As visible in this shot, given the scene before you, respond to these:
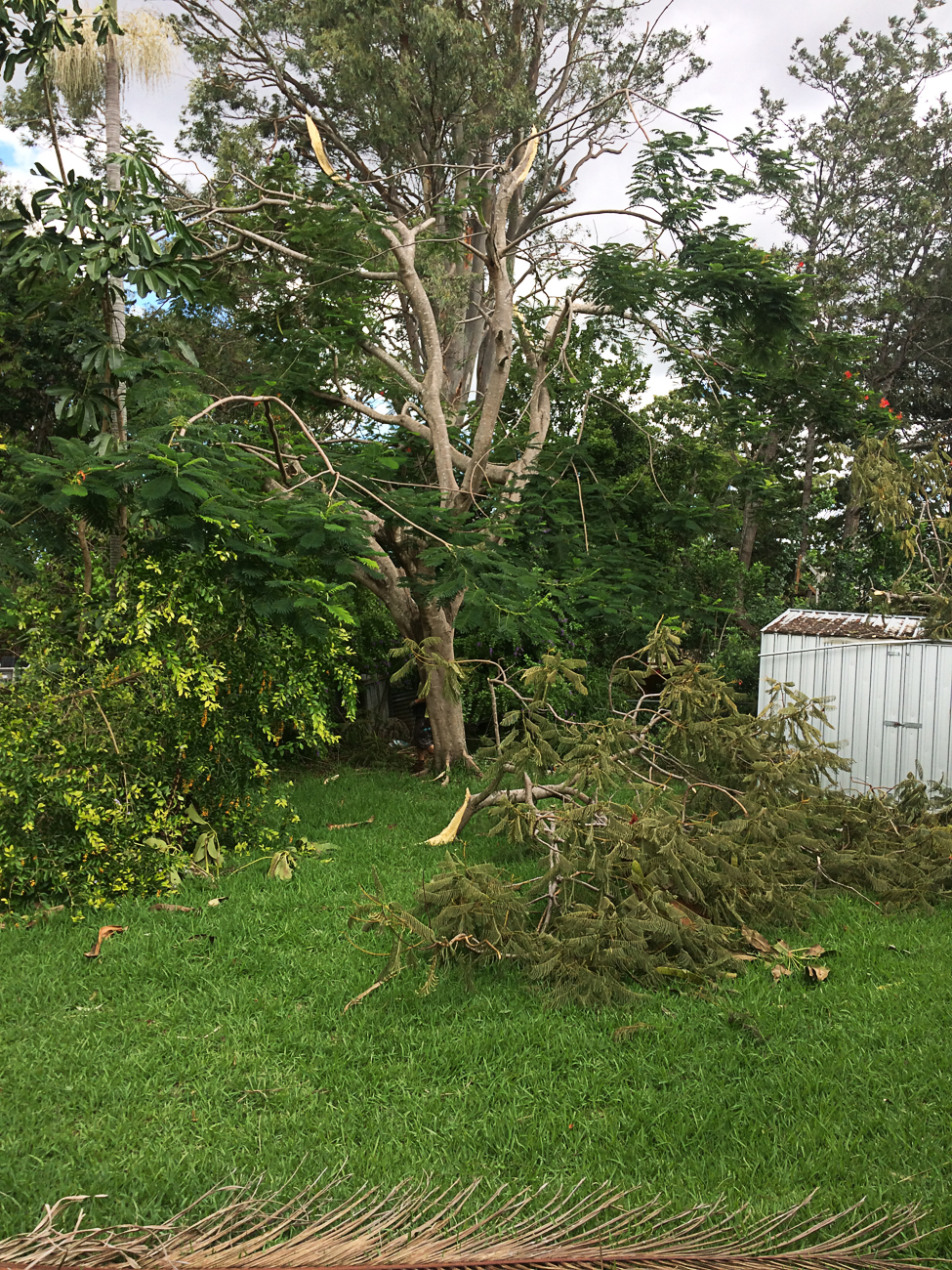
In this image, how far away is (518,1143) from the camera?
350cm

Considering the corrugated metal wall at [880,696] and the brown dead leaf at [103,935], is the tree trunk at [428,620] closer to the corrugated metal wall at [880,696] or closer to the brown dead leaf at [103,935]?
the corrugated metal wall at [880,696]

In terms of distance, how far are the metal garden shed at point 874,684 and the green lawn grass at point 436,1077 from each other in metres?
2.53

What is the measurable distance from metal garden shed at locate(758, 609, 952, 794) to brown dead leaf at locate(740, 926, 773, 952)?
2746mm

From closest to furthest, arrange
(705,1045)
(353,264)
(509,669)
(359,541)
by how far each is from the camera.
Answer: (705,1045) < (359,541) < (353,264) < (509,669)

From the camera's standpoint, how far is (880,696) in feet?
27.0

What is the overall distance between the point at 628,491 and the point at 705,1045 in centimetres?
875

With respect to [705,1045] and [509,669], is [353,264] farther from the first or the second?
[705,1045]

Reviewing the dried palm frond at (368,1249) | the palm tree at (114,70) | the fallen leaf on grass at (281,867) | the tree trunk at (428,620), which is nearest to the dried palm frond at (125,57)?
the palm tree at (114,70)

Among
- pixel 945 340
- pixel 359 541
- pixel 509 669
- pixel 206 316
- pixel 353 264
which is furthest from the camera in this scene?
pixel 945 340

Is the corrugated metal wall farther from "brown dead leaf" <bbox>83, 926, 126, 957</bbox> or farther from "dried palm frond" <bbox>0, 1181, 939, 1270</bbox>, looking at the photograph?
"dried palm frond" <bbox>0, 1181, 939, 1270</bbox>

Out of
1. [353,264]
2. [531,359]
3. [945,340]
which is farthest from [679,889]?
[945,340]

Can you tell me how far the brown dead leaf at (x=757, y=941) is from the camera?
531 centimetres

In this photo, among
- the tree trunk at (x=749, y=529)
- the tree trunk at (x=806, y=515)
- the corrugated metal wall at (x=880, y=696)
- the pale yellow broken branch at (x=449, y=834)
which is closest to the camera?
the pale yellow broken branch at (x=449, y=834)

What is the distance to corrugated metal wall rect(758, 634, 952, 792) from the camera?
308 inches
